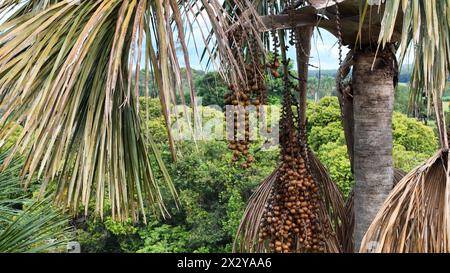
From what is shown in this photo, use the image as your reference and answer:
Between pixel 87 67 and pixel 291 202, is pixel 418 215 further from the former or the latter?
pixel 87 67

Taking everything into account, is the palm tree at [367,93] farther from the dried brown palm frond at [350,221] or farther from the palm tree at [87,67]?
the palm tree at [87,67]

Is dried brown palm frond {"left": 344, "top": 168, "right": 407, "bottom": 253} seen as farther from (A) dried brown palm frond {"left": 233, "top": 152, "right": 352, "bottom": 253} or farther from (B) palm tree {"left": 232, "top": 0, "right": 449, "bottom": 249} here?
(B) palm tree {"left": 232, "top": 0, "right": 449, "bottom": 249}

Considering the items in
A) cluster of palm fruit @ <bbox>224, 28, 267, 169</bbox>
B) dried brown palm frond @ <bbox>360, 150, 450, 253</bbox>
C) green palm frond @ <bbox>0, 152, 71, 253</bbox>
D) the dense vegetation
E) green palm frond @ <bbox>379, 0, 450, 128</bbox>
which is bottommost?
the dense vegetation

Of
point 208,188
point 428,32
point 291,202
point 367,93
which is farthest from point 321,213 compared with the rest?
point 208,188

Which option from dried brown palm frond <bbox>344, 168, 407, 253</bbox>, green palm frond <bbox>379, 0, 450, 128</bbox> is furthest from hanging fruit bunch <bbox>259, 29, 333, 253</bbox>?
green palm frond <bbox>379, 0, 450, 128</bbox>

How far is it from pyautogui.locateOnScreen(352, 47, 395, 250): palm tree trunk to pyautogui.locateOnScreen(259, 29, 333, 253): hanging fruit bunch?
0.17m

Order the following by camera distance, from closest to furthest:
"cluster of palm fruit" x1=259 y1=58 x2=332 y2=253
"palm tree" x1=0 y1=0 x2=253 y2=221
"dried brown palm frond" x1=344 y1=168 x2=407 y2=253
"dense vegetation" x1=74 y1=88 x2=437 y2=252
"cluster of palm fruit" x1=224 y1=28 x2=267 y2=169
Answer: "palm tree" x1=0 y1=0 x2=253 y2=221 → "cluster of palm fruit" x1=224 y1=28 x2=267 y2=169 → "cluster of palm fruit" x1=259 y1=58 x2=332 y2=253 → "dried brown palm frond" x1=344 y1=168 x2=407 y2=253 → "dense vegetation" x1=74 y1=88 x2=437 y2=252

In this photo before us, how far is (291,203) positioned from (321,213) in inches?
11.0

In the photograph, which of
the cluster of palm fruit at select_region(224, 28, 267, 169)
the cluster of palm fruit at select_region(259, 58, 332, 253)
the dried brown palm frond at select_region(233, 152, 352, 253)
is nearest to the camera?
the cluster of palm fruit at select_region(224, 28, 267, 169)

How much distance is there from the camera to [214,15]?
43.9 inches

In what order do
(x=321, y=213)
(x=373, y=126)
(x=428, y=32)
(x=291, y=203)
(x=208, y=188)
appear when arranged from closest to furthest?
(x=428, y=32)
(x=291, y=203)
(x=373, y=126)
(x=321, y=213)
(x=208, y=188)

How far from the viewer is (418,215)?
3.82 ft

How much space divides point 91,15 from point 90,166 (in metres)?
0.31

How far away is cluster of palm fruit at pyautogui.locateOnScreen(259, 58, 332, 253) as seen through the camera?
1672 millimetres
